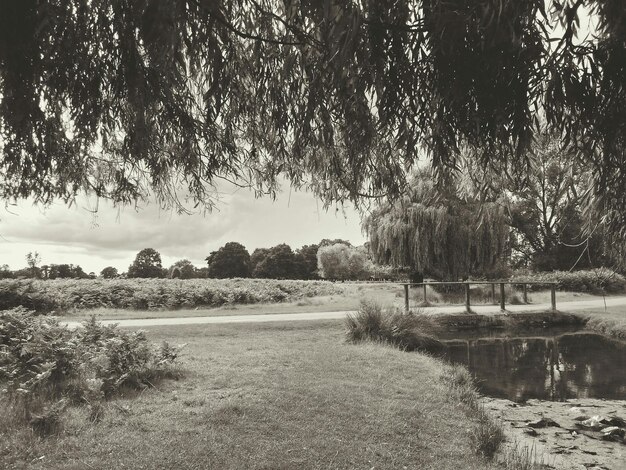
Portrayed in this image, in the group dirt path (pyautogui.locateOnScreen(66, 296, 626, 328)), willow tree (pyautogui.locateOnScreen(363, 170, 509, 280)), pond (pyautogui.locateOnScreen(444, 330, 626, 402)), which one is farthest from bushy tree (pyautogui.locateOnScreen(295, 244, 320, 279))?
pond (pyautogui.locateOnScreen(444, 330, 626, 402))

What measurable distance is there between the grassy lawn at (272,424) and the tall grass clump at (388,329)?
109 inches

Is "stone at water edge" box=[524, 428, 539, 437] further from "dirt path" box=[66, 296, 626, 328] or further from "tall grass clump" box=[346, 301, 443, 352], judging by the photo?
"dirt path" box=[66, 296, 626, 328]

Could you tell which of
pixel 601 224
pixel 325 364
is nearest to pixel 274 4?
pixel 601 224

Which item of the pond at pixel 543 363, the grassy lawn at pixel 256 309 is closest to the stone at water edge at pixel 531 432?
the pond at pixel 543 363

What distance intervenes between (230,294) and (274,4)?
18537mm

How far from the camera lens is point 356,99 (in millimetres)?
2545

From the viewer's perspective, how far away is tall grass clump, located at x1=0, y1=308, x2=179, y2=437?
5.84m

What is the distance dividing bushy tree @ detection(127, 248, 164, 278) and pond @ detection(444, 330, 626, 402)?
6289 cm

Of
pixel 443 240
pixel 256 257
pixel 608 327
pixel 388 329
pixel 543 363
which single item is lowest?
pixel 543 363

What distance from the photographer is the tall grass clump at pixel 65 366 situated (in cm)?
584

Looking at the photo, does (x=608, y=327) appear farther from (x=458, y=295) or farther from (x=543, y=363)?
(x=458, y=295)

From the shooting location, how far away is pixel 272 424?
579 cm

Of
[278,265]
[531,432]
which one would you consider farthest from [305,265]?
[531,432]

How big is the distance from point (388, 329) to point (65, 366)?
7.31 meters
